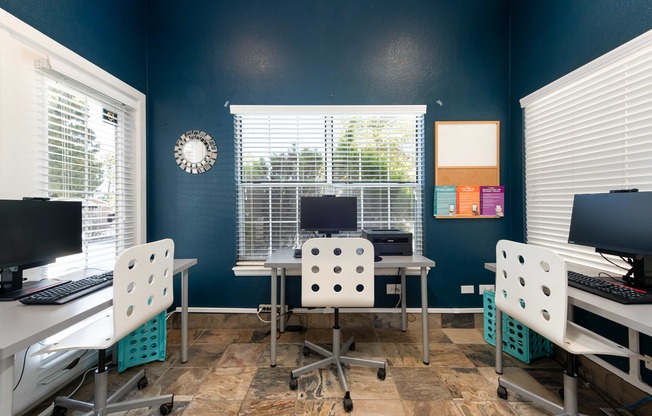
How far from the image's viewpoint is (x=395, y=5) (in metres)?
2.70

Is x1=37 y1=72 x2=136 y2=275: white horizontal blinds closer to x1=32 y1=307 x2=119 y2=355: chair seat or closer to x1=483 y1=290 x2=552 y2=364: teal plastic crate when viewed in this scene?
x1=32 y1=307 x2=119 y2=355: chair seat

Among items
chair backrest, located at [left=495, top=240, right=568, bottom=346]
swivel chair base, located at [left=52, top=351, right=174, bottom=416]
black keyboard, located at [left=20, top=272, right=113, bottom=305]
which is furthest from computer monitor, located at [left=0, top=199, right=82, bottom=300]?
chair backrest, located at [left=495, top=240, right=568, bottom=346]

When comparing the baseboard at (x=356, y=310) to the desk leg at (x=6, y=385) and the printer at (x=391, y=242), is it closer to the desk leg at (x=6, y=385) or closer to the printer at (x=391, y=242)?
the printer at (x=391, y=242)

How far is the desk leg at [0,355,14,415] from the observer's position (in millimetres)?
849

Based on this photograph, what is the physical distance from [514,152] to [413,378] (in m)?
2.35

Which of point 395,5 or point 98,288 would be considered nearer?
point 98,288

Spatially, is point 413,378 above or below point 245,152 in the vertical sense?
below

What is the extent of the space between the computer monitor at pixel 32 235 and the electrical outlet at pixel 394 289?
2535mm

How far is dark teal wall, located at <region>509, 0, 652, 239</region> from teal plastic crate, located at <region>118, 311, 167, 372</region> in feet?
11.2

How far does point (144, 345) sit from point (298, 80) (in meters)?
2.76

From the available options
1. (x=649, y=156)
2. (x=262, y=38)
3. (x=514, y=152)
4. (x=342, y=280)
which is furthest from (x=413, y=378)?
(x=262, y=38)

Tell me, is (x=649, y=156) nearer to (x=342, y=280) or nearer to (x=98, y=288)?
(x=342, y=280)

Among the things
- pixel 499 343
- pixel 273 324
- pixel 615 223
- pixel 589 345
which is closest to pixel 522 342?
pixel 499 343

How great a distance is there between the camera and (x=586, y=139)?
1.96 metres
